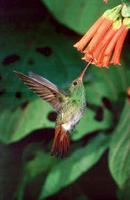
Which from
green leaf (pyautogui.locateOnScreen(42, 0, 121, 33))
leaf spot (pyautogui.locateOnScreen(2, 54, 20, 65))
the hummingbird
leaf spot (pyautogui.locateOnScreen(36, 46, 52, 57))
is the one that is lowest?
leaf spot (pyautogui.locateOnScreen(2, 54, 20, 65))

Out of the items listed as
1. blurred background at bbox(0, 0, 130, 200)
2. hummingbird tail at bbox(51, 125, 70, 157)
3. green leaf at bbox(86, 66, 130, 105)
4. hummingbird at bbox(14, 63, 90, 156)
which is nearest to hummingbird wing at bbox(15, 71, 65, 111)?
hummingbird at bbox(14, 63, 90, 156)

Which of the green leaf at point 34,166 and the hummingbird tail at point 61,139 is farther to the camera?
the green leaf at point 34,166

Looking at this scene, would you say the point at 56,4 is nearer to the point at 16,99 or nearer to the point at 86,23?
the point at 86,23

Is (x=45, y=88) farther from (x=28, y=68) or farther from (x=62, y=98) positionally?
(x=28, y=68)

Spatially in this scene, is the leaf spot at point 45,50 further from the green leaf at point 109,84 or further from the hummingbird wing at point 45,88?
the hummingbird wing at point 45,88

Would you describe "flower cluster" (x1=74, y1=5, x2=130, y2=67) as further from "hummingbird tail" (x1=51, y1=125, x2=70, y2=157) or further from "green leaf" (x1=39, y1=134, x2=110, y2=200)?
"green leaf" (x1=39, y1=134, x2=110, y2=200)

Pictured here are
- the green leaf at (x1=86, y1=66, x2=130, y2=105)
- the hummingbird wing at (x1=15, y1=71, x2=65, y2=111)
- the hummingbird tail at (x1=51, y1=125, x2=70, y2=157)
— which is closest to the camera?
the hummingbird wing at (x1=15, y1=71, x2=65, y2=111)

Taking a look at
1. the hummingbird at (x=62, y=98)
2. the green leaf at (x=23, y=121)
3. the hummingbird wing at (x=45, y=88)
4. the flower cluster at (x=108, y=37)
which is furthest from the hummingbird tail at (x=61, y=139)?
the flower cluster at (x=108, y=37)
